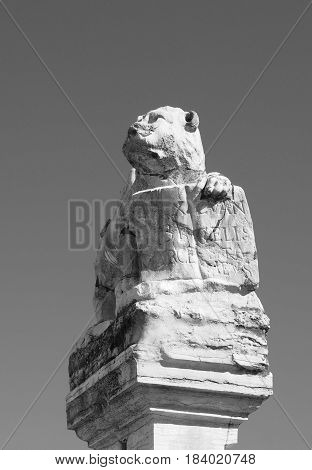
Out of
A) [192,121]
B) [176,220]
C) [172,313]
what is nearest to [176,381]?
[172,313]

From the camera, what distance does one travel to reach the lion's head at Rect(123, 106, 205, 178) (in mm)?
12547

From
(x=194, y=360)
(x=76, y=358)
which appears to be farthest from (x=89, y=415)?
(x=194, y=360)

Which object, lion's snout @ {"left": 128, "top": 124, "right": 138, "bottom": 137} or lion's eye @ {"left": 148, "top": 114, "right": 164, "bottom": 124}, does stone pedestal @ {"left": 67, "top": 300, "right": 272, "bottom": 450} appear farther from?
lion's eye @ {"left": 148, "top": 114, "right": 164, "bottom": 124}

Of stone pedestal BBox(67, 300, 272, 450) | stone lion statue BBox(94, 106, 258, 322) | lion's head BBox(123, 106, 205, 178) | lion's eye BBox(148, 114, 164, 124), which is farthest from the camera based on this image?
lion's eye BBox(148, 114, 164, 124)

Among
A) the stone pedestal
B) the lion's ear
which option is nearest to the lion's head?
the lion's ear

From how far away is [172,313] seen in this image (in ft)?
38.6

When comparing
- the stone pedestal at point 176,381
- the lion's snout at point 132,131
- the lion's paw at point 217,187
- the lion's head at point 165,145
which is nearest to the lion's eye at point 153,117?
the lion's head at point 165,145

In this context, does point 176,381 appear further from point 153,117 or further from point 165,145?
point 153,117

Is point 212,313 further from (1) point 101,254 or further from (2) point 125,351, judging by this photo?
(1) point 101,254

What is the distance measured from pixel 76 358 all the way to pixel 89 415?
793 millimetres

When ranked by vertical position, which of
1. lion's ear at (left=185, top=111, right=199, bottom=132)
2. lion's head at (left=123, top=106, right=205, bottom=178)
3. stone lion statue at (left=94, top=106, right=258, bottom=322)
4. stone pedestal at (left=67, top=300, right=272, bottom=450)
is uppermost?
lion's ear at (left=185, top=111, right=199, bottom=132)

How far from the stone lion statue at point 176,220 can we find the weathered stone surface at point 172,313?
11 millimetres

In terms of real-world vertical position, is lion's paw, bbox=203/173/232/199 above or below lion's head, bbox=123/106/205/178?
below

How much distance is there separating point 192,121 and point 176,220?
4.14ft
